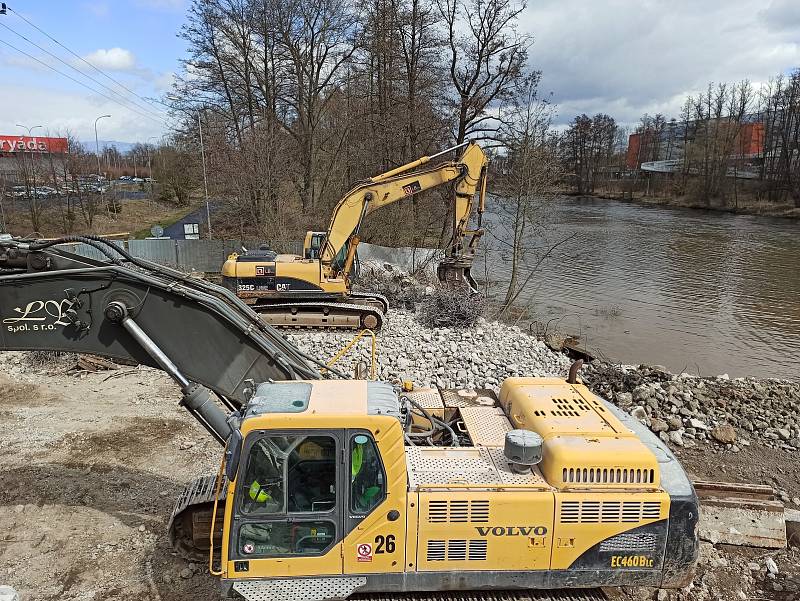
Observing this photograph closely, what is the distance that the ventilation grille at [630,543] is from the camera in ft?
14.6

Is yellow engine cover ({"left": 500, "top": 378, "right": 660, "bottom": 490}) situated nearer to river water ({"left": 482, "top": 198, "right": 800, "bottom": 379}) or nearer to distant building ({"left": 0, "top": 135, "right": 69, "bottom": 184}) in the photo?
river water ({"left": 482, "top": 198, "right": 800, "bottom": 379})

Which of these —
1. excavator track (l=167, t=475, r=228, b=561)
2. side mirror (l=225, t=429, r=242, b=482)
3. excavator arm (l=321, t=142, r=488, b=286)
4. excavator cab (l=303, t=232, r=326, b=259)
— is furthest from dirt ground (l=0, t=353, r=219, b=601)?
excavator arm (l=321, t=142, r=488, b=286)

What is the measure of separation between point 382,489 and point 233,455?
3.69 feet

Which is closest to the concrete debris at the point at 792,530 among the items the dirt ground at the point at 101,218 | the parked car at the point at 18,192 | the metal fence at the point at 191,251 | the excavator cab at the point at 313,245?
the excavator cab at the point at 313,245

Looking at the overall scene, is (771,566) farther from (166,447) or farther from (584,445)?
(166,447)

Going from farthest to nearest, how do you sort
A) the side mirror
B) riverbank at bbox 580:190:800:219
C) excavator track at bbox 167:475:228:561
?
riverbank at bbox 580:190:800:219, excavator track at bbox 167:475:228:561, the side mirror

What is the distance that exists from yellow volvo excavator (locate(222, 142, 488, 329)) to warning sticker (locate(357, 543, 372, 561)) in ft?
29.0

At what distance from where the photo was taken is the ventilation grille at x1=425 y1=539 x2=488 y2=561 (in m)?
4.36

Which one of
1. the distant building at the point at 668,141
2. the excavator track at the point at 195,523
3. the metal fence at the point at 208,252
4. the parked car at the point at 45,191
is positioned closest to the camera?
the excavator track at the point at 195,523

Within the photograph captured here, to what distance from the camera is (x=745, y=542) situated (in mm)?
6223

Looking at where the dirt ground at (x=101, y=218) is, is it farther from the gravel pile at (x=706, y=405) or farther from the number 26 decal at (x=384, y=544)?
the number 26 decal at (x=384, y=544)

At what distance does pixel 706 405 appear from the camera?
9930 millimetres

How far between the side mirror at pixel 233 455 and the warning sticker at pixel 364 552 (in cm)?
110

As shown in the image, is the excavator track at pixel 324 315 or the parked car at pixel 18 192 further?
the parked car at pixel 18 192
